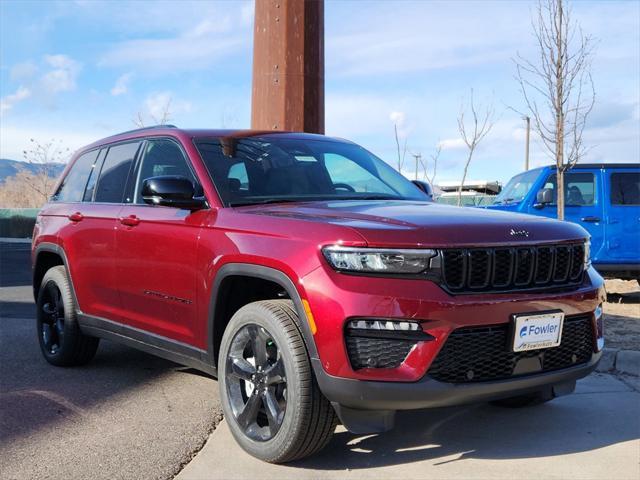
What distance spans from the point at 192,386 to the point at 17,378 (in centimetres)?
140

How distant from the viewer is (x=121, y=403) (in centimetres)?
469

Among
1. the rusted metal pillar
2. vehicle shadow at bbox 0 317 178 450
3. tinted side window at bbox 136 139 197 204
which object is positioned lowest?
vehicle shadow at bbox 0 317 178 450

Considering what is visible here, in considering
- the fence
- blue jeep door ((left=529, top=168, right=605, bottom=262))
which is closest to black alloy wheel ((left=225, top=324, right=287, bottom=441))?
blue jeep door ((left=529, top=168, right=605, bottom=262))

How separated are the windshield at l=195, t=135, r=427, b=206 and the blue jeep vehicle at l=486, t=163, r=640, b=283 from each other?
5908 millimetres

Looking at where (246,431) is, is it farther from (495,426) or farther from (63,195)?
(63,195)

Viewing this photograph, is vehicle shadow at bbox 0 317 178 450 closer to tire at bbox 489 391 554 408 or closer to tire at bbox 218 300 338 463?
tire at bbox 218 300 338 463

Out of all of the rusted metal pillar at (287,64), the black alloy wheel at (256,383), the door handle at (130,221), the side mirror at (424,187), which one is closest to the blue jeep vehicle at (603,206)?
the rusted metal pillar at (287,64)

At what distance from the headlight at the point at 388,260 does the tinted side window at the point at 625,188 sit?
8303mm

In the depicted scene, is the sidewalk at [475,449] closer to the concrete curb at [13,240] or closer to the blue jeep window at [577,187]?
the blue jeep window at [577,187]

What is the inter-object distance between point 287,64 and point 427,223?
16.1 ft

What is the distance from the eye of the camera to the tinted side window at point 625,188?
10.5m

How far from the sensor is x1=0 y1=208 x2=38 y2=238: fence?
30.4 metres

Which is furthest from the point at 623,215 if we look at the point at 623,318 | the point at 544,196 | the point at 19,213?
the point at 19,213

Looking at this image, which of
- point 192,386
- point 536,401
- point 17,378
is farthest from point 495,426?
point 17,378
